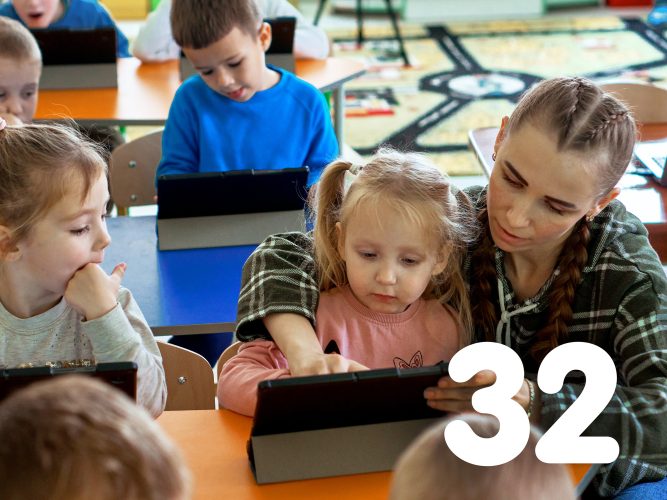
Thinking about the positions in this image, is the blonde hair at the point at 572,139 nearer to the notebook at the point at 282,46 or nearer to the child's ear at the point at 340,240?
the child's ear at the point at 340,240

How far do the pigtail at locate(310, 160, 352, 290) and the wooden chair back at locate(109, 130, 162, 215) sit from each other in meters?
1.17

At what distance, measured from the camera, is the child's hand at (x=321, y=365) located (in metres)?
1.38

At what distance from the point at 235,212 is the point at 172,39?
1.42 m

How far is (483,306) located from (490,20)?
5.18 metres

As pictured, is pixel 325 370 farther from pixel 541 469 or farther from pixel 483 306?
pixel 541 469

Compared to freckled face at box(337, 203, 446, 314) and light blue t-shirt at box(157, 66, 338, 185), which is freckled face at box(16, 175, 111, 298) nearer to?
freckled face at box(337, 203, 446, 314)

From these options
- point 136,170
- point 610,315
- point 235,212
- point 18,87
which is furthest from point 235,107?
point 610,315

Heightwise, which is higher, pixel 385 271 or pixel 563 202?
pixel 563 202

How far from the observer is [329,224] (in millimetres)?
1622

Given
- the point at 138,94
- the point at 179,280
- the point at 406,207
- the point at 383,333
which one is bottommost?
the point at 138,94

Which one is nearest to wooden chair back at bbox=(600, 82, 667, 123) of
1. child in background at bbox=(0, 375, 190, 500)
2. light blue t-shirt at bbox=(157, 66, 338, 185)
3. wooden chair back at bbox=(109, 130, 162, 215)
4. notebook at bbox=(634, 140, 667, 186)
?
notebook at bbox=(634, 140, 667, 186)

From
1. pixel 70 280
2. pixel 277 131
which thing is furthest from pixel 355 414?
pixel 277 131

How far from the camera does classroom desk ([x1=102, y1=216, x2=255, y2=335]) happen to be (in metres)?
1.88

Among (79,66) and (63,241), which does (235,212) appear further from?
(79,66)
